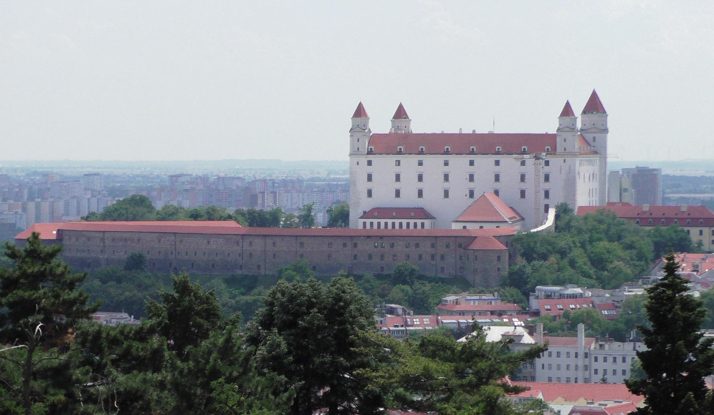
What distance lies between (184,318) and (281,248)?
158ft

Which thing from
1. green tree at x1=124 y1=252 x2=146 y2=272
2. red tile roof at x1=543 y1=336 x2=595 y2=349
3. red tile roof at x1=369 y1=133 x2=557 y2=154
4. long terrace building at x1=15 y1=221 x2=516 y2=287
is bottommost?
red tile roof at x1=543 y1=336 x2=595 y2=349

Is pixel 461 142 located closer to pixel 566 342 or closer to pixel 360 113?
pixel 360 113

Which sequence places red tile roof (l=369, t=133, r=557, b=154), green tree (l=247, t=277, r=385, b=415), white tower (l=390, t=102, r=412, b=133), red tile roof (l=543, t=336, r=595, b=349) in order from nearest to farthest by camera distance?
green tree (l=247, t=277, r=385, b=415) → red tile roof (l=543, t=336, r=595, b=349) → red tile roof (l=369, t=133, r=557, b=154) → white tower (l=390, t=102, r=412, b=133)

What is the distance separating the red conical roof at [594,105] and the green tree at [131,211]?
2366 centimetres

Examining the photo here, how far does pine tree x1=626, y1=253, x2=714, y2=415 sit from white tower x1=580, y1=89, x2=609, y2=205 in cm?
5920

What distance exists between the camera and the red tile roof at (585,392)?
47.9 m

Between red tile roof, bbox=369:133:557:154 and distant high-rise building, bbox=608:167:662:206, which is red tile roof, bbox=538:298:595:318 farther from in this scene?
distant high-rise building, bbox=608:167:662:206

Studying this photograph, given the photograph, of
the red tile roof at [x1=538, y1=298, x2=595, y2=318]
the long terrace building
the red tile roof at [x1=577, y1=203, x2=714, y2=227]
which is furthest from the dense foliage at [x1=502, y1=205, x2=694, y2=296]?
the red tile roof at [x1=577, y1=203, x2=714, y2=227]

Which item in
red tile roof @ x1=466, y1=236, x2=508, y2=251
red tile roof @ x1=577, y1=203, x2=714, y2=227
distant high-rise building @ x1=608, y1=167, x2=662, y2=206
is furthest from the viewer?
distant high-rise building @ x1=608, y1=167, x2=662, y2=206

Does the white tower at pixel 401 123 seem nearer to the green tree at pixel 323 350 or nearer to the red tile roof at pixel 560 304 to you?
the red tile roof at pixel 560 304

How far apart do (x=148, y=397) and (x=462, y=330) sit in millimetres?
43076

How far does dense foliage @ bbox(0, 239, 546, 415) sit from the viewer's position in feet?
70.8

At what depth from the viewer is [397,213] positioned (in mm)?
76125

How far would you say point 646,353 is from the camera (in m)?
21.1
